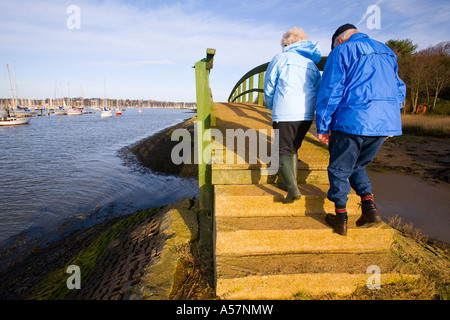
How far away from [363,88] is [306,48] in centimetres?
82

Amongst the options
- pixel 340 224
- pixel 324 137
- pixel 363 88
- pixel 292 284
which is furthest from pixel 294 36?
pixel 292 284

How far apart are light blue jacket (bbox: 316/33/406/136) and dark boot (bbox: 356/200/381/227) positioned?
774 mm

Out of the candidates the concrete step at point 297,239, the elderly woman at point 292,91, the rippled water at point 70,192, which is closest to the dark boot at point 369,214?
the concrete step at point 297,239

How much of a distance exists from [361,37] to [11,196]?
1105 cm

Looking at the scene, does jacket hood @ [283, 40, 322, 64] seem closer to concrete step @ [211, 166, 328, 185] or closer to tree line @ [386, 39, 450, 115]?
concrete step @ [211, 166, 328, 185]

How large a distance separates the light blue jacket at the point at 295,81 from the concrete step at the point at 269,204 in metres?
0.87

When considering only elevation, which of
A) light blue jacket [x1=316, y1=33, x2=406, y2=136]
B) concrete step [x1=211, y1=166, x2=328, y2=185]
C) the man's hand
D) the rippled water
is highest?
light blue jacket [x1=316, y1=33, x2=406, y2=136]

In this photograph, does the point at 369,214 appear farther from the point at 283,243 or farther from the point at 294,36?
the point at 294,36

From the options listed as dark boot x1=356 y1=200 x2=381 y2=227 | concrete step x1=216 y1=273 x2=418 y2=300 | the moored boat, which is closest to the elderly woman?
dark boot x1=356 y1=200 x2=381 y2=227

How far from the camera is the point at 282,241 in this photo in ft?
7.64

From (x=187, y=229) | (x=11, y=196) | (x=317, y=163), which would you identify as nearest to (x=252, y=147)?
(x=317, y=163)

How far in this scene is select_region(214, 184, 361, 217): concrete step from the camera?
259cm

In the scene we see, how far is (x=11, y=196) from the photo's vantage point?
326 inches
